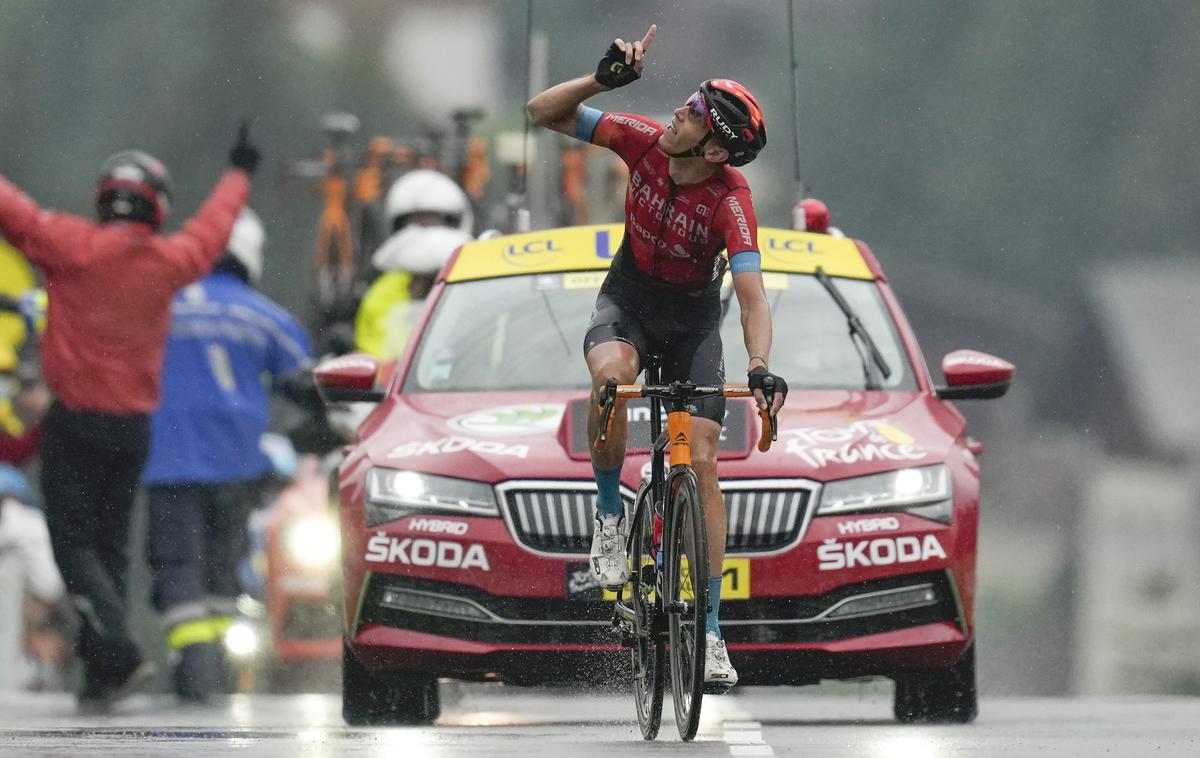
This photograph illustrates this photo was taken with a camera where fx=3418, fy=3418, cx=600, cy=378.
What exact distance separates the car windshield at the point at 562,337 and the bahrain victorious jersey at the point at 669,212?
152 cm

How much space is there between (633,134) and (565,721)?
3111 mm

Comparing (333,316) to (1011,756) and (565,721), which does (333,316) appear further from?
(1011,756)

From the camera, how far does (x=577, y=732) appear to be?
1102 centimetres

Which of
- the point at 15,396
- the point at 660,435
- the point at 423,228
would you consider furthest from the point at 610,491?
the point at 15,396

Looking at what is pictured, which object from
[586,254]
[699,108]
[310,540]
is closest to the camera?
[699,108]

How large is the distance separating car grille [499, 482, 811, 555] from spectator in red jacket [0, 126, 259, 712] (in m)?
2.91

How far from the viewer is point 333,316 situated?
820 inches

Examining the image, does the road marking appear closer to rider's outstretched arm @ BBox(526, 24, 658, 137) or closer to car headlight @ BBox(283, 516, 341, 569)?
rider's outstretched arm @ BBox(526, 24, 658, 137)

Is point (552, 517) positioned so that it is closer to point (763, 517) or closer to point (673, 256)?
point (763, 517)

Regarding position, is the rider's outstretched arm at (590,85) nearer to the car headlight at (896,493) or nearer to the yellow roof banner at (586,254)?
the car headlight at (896,493)

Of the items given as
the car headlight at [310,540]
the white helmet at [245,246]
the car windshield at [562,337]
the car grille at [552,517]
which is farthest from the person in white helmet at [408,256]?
the car grille at [552,517]

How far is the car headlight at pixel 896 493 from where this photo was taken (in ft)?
35.8

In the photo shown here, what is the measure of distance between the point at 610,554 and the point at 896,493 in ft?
3.71

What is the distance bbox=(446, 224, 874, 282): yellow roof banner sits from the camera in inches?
492
